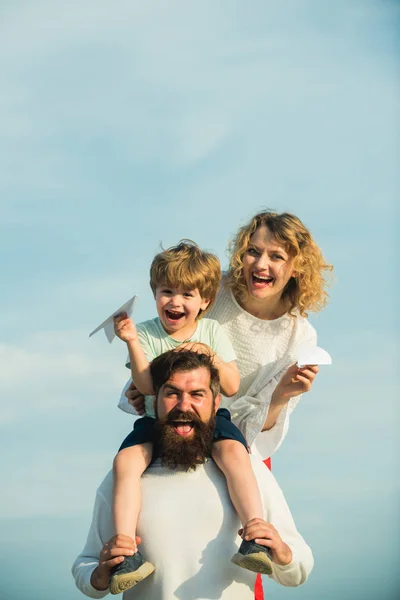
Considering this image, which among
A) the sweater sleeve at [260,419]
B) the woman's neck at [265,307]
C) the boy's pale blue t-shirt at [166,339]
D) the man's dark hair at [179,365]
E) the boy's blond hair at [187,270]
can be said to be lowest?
the man's dark hair at [179,365]

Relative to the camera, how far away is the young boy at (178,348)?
6.13 metres

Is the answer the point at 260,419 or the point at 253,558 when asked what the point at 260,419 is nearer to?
the point at 260,419

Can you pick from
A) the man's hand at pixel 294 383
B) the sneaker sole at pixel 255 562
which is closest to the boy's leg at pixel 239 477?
the sneaker sole at pixel 255 562

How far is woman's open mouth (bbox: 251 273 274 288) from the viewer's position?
7.84m

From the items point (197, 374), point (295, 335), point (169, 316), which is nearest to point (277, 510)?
point (197, 374)

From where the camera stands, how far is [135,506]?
245 inches

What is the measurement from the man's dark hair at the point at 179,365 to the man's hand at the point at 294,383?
97cm

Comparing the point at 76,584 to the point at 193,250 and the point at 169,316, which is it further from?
the point at 193,250

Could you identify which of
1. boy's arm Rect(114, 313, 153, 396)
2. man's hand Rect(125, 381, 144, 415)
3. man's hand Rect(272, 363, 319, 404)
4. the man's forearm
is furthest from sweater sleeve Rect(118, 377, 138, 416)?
the man's forearm

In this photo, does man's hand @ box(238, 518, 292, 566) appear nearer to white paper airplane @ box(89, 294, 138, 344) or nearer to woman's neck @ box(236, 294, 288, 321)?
white paper airplane @ box(89, 294, 138, 344)

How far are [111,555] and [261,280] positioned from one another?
105 inches

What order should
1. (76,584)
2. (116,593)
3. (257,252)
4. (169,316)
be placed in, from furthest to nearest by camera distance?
(257,252) < (169,316) < (76,584) < (116,593)

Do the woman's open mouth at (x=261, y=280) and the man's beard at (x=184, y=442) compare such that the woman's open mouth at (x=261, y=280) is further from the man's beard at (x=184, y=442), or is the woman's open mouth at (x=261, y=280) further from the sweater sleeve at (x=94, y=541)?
the sweater sleeve at (x=94, y=541)

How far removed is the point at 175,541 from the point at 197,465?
48 centimetres
